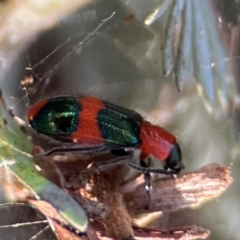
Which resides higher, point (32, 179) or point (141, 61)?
point (141, 61)

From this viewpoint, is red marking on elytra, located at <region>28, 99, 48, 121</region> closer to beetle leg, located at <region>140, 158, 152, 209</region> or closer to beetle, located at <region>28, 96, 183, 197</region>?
beetle, located at <region>28, 96, 183, 197</region>

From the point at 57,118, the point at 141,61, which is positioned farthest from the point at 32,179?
the point at 141,61

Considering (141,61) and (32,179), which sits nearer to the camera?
(32,179)

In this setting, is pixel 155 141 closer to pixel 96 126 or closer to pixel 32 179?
pixel 96 126

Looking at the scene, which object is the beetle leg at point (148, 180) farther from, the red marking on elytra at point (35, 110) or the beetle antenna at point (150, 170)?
the red marking on elytra at point (35, 110)

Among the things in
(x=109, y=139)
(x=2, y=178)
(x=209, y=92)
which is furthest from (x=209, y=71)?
(x=2, y=178)

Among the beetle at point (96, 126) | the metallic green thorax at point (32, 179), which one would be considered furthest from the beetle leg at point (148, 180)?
the metallic green thorax at point (32, 179)
